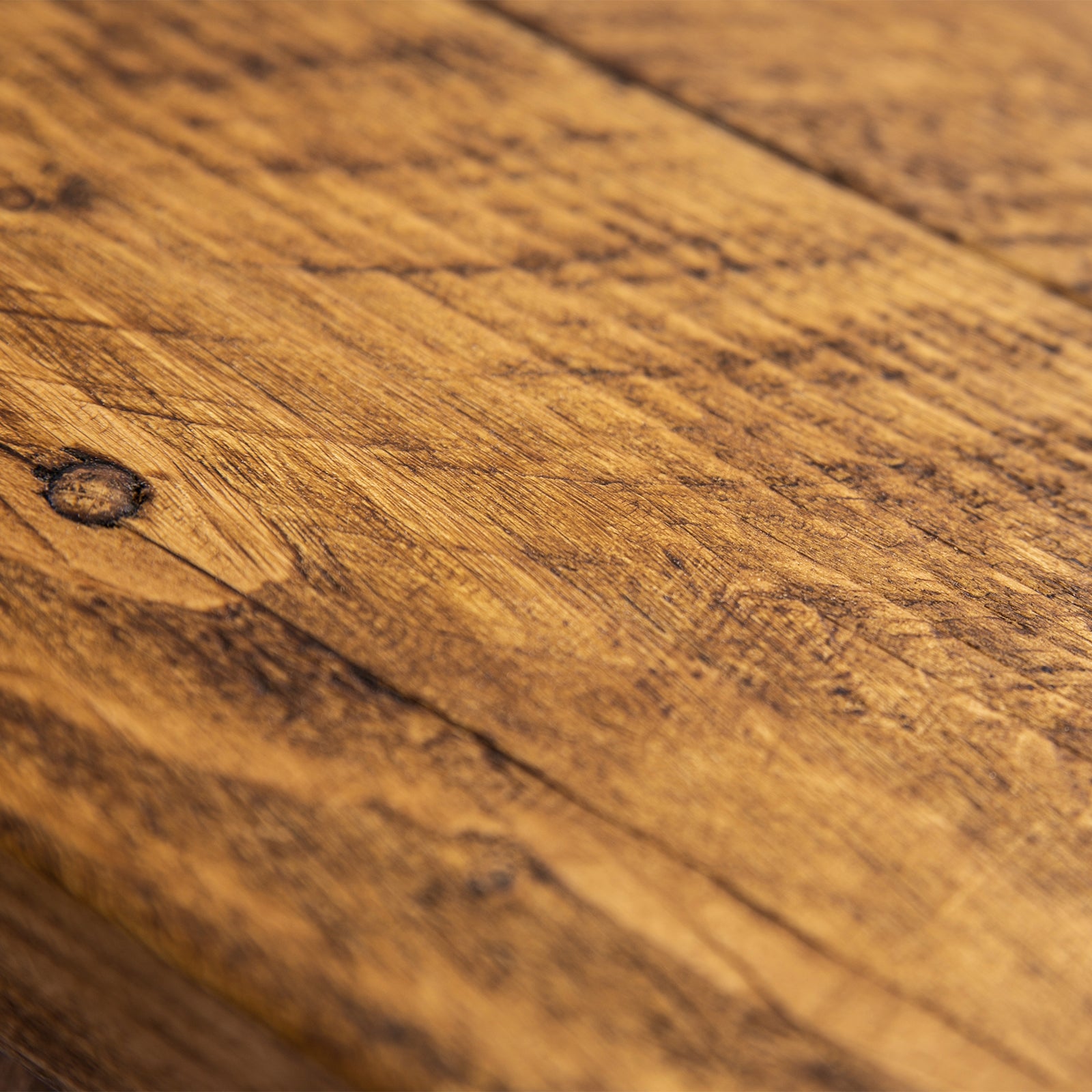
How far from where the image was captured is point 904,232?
2.51 ft

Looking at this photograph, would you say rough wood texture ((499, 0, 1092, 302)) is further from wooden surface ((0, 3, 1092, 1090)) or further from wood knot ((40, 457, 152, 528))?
wood knot ((40, 457, 152, 528))

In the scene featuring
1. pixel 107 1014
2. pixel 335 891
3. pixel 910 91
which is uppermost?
pixel 910 91

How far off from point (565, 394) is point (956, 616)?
22 cm

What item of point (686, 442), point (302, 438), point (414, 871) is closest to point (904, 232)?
point (686, 442)

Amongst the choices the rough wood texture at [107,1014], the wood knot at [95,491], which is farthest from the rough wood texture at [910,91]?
the rough wood texture at [107,1014]

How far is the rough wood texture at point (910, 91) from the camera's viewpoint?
805 millimetres

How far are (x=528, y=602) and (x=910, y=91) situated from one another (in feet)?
2.10

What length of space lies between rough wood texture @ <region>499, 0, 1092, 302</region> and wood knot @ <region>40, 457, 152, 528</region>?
54 centimetres

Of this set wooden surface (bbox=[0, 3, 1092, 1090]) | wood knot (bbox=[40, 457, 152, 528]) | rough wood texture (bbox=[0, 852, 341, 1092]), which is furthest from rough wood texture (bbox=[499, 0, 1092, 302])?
rough wood texture (bbox=[0, 852, 341, 1092])

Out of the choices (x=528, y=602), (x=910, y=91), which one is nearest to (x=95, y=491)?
(x=528, y=602)

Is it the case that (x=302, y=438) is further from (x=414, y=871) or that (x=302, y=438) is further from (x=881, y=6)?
(x=881, y=6)

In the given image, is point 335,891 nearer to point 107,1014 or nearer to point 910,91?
point 107,1014

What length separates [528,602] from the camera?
49 cm

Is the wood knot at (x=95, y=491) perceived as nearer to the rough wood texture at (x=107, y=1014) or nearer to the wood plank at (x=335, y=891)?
the wood plank at (x=335, y=891)
